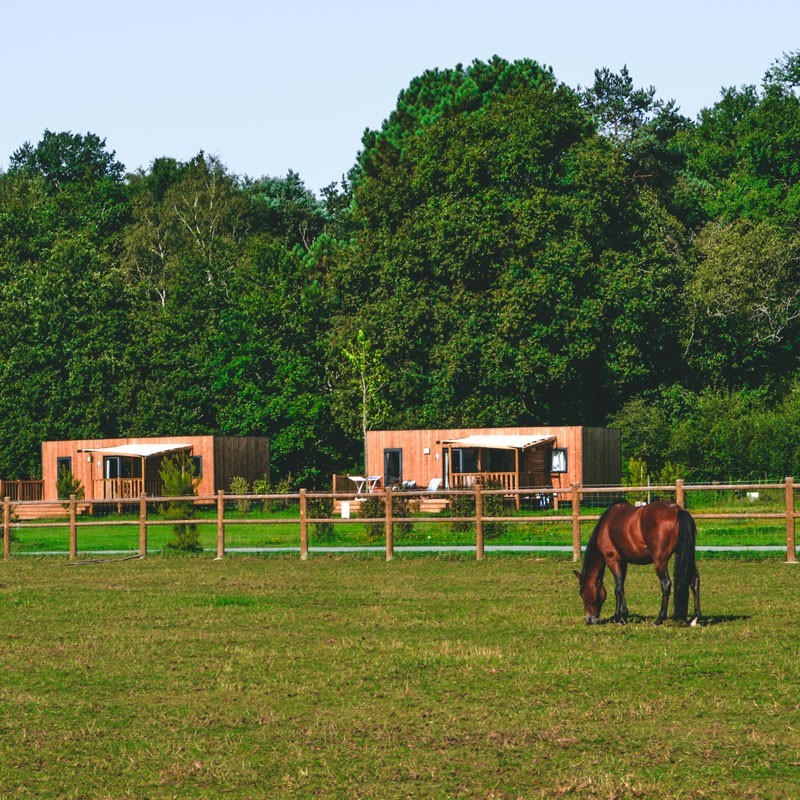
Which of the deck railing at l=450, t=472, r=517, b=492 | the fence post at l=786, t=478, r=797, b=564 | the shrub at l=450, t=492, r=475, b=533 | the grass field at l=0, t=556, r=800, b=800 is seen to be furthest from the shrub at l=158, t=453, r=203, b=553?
the deck railing at l=450, t=472, r=517, b=492

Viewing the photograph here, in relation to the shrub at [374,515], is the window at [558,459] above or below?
above

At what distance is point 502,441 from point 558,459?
7.97 ft

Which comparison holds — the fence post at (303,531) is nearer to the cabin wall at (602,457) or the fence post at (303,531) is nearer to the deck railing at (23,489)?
the cabin wall at (602,457)

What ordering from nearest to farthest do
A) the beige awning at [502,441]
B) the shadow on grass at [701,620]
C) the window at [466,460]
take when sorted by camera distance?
the shadow on grass at [701,620]
the beige awning at [502,441]
the window at [466,460]

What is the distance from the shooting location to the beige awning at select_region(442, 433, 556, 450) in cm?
5022

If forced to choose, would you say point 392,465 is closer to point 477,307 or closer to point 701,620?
point 477,307

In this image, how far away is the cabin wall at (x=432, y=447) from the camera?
2030 inches

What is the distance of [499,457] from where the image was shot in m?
53.0

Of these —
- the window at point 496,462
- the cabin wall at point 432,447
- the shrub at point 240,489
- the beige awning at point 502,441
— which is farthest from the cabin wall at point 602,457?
the shrub at point 240,489


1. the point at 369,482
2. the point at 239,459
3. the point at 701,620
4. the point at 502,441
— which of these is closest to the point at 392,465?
the point at 369,482

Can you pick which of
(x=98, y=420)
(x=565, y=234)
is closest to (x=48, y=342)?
(x=98, y=420)

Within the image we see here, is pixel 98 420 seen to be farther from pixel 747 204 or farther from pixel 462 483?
pixel 747 204

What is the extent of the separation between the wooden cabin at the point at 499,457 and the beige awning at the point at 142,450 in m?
7.65

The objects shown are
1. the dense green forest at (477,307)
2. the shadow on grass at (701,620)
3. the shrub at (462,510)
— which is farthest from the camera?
the dense green forest at (477,307)
